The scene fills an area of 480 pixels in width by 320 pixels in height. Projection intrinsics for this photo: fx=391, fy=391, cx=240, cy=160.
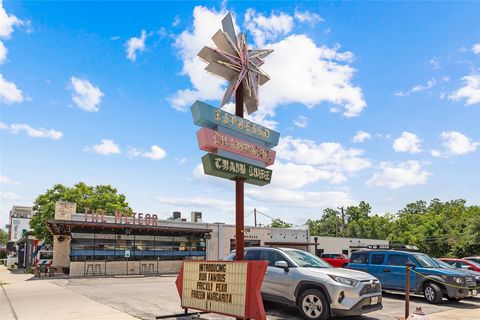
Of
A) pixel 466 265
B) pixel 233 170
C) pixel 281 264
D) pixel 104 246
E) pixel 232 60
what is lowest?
pixel 466 265

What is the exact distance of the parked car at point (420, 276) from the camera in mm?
12695

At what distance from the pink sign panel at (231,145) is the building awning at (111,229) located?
56.4 feet

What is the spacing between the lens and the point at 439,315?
10.6 meters

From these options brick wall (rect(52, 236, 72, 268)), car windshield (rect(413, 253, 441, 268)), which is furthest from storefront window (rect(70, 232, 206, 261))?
car windshield (rect(413, 253, 441, 268))

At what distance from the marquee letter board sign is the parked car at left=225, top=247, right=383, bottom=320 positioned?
5.77ft

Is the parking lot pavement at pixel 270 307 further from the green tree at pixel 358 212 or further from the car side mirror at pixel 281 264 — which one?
A: the green tree at pixel 358 212

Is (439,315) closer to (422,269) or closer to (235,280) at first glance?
(422,269)

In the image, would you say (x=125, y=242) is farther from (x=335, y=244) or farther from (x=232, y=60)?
(x=335, y=244)

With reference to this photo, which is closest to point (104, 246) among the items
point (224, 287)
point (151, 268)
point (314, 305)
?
point (151, 268)

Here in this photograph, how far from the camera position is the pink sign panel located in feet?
28.7

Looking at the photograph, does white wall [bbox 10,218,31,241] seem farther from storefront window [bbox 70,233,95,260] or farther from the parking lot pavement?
the parking lot pavement

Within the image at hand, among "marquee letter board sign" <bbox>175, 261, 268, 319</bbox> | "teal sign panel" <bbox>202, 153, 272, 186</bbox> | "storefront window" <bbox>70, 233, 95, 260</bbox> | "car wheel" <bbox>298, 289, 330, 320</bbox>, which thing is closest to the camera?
"marquee letter board sign" <bbox>175, 261, 268, 319</bbox>

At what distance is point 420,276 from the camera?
43.5 feet

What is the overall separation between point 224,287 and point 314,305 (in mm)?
2251
